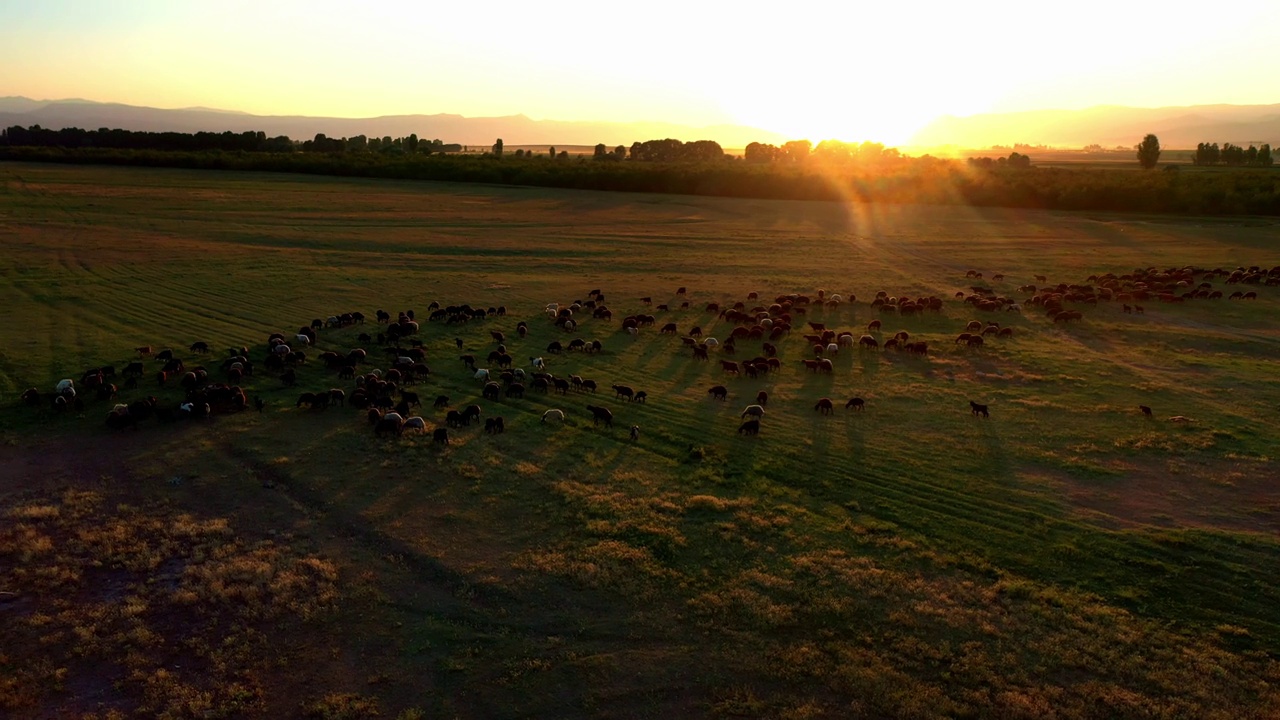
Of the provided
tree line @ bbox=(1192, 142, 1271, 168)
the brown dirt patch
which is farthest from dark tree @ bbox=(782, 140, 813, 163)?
the brown dirt patch

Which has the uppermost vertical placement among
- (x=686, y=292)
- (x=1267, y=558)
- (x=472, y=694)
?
(x=686, y=292)

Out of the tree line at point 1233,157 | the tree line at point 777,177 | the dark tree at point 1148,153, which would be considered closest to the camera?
the tree line at point 777,177

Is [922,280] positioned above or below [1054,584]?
above

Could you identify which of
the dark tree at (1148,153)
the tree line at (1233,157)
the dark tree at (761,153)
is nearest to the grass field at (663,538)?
the dark tree at (1148,153)

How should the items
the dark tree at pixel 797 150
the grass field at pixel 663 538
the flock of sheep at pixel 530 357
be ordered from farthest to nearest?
the dark tree at pixel 797 150 < the flock of sheep at pixel 530 357 < the grass field at pixel 663 538

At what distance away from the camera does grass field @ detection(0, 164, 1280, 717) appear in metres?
11.0

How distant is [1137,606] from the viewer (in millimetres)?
12820

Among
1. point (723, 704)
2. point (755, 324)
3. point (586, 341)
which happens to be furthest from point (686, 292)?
point (723, 704)

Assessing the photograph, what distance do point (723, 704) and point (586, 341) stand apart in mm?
19109

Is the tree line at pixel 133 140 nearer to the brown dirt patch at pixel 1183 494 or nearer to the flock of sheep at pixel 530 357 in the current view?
the flock of sheep at pixel 530 357

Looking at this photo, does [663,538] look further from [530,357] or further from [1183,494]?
[530,357]

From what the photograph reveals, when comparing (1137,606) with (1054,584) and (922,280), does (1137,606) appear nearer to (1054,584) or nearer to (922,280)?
(1054,584)

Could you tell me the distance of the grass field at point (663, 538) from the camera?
1102cm

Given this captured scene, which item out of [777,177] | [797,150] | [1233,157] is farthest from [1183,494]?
[797,150]
